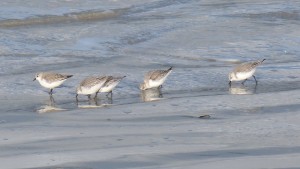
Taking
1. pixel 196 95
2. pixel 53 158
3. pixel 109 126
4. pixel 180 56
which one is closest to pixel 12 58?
pixel 180 56

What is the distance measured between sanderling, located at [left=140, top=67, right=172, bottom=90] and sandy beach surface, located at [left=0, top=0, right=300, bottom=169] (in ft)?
0.42

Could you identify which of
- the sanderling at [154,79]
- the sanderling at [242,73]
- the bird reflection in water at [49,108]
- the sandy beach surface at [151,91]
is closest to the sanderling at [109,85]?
the sandy beach surface at [151,91]

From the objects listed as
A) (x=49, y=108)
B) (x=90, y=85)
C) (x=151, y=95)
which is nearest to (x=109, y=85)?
(x=90, y=85)

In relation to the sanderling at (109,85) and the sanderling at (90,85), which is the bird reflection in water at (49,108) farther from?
the sanderling at (109,85)

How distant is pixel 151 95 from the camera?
40.0 ft

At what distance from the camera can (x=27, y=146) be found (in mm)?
8758

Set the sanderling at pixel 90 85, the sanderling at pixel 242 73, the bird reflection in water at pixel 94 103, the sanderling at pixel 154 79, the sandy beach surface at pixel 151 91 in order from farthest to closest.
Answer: the sanderling at pixel 242 73
the sanderling at pixel 154 79
the sanderling at pixel 90 85
the bird reflection in water at pixel 94 103
the sandy beach surface at pixel 151 91

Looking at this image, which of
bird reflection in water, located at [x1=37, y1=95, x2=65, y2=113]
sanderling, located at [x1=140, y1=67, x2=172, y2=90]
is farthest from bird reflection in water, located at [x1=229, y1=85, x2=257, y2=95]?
bird reflection in water, located at [x1=37, y1=95, x2=65, y2=113]

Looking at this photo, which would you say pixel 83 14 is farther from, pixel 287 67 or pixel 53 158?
pixel 53 158

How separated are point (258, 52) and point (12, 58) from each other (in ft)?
14.8

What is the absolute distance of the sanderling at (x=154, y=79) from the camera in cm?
1233

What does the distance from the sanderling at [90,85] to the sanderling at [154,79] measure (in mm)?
716

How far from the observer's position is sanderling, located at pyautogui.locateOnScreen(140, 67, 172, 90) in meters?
12.3

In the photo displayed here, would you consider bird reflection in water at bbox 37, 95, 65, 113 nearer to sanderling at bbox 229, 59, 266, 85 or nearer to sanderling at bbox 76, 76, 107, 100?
sanderling at bbox 76, 76, 107, 100
